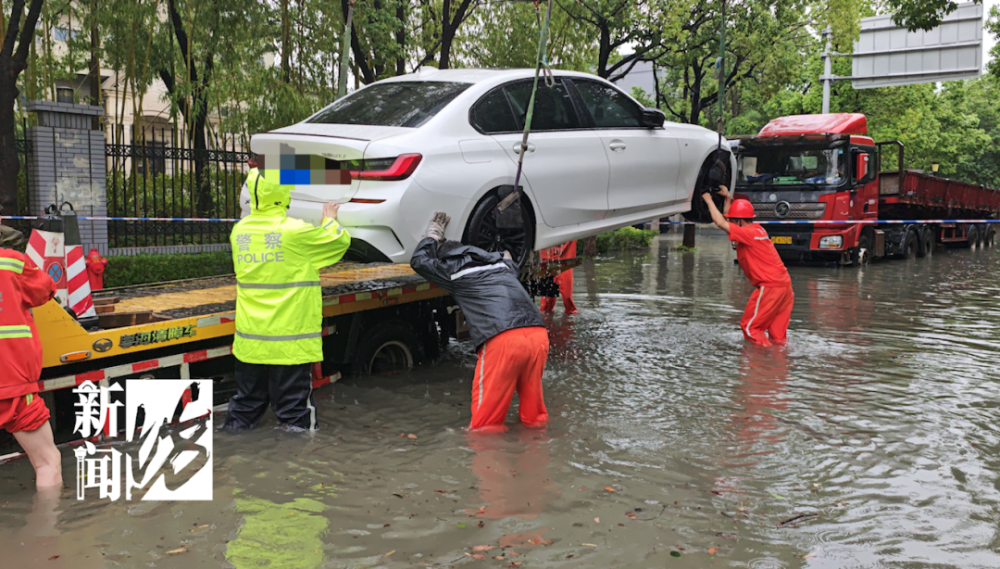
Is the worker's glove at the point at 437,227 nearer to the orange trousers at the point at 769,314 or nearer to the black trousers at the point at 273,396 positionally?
the black trousers at the point at 273,396

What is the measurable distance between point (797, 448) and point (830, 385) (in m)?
1.84

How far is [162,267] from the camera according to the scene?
9.93 m

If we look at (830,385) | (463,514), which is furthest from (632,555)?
(830,385)

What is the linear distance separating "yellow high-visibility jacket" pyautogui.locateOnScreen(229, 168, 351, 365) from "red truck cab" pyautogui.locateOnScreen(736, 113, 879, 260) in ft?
38.7

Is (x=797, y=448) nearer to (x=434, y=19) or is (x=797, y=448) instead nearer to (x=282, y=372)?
(x=282, y=372)

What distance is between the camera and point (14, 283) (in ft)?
12.7

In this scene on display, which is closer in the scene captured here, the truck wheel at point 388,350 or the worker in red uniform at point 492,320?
the worker in red uniform at point 492,320

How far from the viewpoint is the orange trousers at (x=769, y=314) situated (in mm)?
7983

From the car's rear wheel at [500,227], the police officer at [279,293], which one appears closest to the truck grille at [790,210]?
the car's rear wheel at [500,227]

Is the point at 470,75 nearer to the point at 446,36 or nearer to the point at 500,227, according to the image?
the point at 500,227

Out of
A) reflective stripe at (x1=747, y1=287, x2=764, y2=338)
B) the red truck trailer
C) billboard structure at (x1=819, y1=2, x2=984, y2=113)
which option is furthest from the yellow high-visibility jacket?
billboard structure at (x1=819, y1=2, x2=984, y2=113)

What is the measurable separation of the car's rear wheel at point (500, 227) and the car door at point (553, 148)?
0.20 metres

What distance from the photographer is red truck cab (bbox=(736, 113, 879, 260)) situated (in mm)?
15375

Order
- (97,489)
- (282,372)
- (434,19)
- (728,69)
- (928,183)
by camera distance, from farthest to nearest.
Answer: (728,69) < (928,183) < (434,19) < (282,372) < (97,489)
